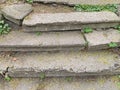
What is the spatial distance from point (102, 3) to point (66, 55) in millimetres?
1096

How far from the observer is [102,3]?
3721mm

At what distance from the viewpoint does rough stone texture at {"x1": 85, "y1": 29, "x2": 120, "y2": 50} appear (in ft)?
10.3

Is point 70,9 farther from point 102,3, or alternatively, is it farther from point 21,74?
point 21,74

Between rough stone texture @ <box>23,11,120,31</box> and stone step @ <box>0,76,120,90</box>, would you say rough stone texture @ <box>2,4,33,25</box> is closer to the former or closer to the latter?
rough stone texture @ <box>23,11,120,31</box>

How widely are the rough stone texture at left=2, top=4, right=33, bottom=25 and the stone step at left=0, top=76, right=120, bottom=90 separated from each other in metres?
0.81

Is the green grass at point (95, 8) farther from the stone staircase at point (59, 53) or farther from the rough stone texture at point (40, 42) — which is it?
the rough stone texture at point (40, 42)

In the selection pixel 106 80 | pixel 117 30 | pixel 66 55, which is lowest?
pixel 106 80

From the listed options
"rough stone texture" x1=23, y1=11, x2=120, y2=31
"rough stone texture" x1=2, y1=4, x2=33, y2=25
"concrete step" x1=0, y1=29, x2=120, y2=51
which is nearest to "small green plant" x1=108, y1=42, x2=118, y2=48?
"concrete step" x1=0, y1=29, x2=120, y2=51

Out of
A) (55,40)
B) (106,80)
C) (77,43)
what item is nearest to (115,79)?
(106,80)

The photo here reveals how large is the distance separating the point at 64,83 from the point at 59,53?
400mm

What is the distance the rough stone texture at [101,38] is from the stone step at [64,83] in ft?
1.37

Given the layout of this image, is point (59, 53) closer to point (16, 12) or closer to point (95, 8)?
point (16, 12)

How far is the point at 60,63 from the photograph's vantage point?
3.09m

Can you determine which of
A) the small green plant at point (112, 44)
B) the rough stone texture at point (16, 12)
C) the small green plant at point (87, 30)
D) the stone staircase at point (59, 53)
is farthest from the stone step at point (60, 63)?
the rough stone texture at point (16, 12)
